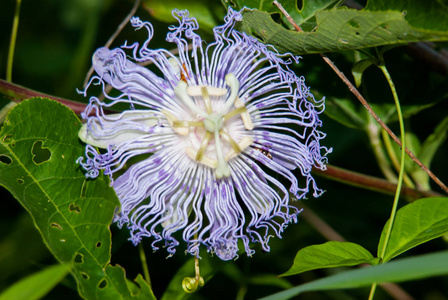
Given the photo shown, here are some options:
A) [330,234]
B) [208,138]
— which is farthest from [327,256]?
[330,234]

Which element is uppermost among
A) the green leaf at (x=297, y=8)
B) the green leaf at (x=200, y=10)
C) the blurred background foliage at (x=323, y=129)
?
the green leaf at (x=297, y=8)

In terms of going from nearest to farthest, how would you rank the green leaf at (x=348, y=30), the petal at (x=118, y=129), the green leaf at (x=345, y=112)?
the green leaf at (x=348, y=30), the petal at (x=118, y=129), the green leaf at (x=345, y=112)

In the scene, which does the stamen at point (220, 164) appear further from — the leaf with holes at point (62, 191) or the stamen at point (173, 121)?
the leaf with holes at point (62, 191)

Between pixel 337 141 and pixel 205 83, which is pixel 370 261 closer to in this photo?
pixel 205 83

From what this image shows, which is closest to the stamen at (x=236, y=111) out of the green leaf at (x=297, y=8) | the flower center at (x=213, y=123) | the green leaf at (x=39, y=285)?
the flower center at (x=213, y=123)

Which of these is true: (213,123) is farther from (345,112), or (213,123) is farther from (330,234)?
(330,234)

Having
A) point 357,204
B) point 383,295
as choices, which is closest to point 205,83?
point 357,204
